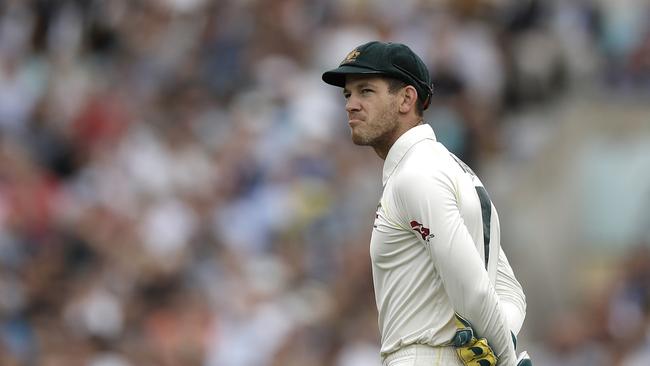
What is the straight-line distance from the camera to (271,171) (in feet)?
42.9

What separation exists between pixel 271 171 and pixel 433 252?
26.0ft

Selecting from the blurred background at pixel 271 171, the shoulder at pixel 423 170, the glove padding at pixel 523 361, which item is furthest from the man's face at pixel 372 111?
the blurred background at pixel 271 171

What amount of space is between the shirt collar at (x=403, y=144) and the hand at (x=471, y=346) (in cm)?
64

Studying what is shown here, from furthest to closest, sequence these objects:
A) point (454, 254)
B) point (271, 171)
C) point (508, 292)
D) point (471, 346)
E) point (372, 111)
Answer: point (271, 171) < point (508, 292) < point (372, 111) < point (471, 346) < point (454, 254)

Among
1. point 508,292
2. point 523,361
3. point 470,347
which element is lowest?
point 523,361

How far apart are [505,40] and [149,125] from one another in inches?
142

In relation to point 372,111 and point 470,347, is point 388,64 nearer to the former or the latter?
point 372,111

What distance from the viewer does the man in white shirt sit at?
5.16 meters

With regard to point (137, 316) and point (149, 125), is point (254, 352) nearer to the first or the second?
point (137, 316)

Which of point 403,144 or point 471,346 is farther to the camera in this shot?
point 403,144

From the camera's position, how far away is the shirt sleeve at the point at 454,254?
5129 millimetres

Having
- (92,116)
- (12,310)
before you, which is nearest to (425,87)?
(12,310)

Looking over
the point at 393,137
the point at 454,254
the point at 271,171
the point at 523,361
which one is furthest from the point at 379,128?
the point at 271,171

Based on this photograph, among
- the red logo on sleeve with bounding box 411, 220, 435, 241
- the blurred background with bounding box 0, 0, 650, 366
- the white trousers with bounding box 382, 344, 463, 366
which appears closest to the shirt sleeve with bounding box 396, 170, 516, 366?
the red logo on sleeve with bounding box 411, 220, 435, 241
